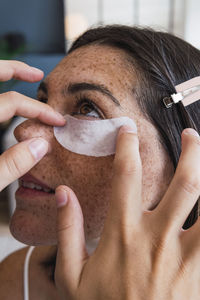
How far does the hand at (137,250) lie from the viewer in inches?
19.3

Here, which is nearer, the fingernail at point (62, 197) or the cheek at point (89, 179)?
the fingernail at point (62, 197)

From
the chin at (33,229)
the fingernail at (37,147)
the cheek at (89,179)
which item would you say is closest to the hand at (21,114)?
the fingernail at (37,147)

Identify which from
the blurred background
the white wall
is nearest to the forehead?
the blurred background

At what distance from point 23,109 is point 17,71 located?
0.14 metres

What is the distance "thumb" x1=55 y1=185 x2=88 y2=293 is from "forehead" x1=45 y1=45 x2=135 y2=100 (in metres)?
0.32

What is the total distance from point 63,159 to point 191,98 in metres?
0.36

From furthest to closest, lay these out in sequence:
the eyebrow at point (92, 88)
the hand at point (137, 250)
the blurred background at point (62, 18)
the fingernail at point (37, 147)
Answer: the blurred background at point (62, 18)
the eyebrow at point (92, 88)
the fingernail at point (37, 147)
the hand at point (137, 250)

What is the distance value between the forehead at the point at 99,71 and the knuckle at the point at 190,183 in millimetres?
294

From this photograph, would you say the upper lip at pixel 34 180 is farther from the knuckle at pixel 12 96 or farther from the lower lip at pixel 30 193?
the knuckle at pixel 12 96

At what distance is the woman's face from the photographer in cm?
72

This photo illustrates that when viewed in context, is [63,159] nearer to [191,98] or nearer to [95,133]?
[95,133]

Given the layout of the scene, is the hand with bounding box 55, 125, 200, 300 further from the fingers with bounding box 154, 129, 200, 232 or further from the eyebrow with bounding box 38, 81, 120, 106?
the eyebrow with bounding box 38, 81, 120, 106

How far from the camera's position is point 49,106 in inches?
29.1

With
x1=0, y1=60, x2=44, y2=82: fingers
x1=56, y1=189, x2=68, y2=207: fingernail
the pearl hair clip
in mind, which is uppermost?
x1=0, y1=60, x2=44, y2=82: fingers
